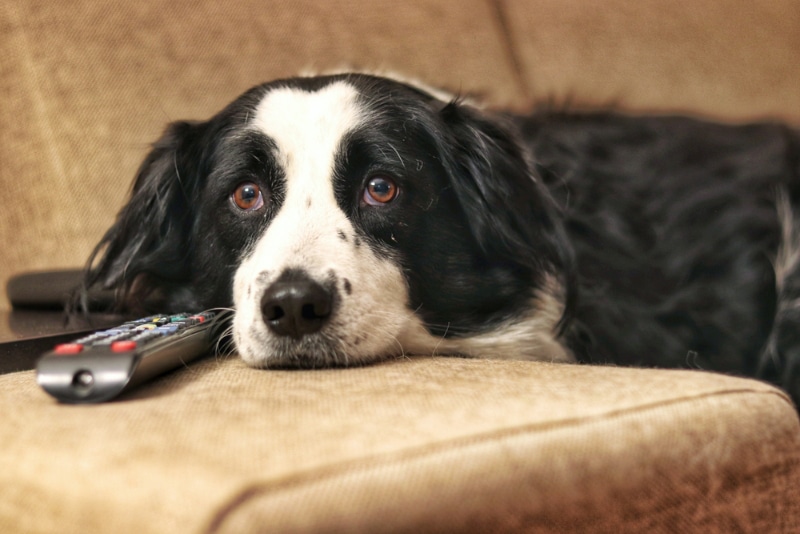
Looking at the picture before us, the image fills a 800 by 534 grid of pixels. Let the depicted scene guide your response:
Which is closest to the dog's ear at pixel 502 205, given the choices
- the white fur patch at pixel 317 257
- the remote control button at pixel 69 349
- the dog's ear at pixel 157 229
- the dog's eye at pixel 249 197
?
the white fur patch at pixel 317 257

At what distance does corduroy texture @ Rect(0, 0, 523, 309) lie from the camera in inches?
65.9

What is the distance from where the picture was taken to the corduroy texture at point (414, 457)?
23.6 inches

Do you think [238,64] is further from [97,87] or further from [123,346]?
[123,346]

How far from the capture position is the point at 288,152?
4.55ft

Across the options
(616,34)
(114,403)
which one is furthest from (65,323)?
(616,34)

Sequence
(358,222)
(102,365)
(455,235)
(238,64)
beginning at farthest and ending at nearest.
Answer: (238,64), (455,235), (358,222), (102,365)

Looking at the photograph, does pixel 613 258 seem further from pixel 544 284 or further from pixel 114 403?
pixel 114 403

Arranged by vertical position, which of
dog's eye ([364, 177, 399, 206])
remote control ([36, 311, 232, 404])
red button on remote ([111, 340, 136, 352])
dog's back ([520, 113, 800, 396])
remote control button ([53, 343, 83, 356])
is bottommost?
dog's back ([520, 113, 800, 396])

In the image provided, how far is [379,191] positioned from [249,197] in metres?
0.25

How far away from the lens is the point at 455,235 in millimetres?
1492

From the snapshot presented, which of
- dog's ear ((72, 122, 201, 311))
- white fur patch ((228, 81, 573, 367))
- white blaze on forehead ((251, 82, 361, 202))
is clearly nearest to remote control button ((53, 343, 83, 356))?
white fur patch ((228, 81, 573, 367))

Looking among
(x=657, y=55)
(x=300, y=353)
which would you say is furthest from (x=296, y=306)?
(x=657, y=55)

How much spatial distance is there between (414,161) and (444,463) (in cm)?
88

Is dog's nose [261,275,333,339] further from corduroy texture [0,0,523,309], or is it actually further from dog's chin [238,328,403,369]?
corduroy texture [0,0,523,309]
